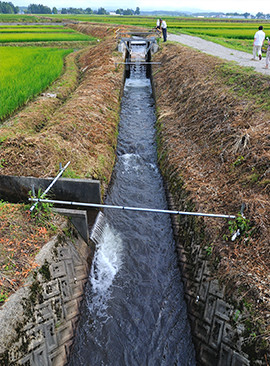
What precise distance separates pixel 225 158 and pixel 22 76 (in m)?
11.3

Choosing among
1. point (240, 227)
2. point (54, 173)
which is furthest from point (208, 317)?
point (54, 173)

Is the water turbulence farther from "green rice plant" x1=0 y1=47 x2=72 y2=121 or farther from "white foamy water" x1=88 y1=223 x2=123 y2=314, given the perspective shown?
"green rice plant" x1=0 y1=47 x2=72 y2=121

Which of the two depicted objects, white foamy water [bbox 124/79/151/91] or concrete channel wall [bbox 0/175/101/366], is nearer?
concrete channel wall [bbox 0/175/101/366]

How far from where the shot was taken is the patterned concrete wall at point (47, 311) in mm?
3531

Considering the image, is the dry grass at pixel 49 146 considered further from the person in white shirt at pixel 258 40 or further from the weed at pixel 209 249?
the person in white shirt at pixel 258 40

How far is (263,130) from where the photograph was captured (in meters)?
6.75

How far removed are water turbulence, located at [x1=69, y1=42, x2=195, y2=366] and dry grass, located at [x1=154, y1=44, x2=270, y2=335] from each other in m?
1.42

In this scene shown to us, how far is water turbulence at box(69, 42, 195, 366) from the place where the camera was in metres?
4.56

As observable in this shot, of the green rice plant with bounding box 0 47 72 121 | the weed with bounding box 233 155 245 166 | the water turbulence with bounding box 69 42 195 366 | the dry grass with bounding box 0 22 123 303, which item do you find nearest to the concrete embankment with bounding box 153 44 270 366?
the weed with bounding box 233 155 245 166

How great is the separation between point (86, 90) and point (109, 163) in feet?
19.8

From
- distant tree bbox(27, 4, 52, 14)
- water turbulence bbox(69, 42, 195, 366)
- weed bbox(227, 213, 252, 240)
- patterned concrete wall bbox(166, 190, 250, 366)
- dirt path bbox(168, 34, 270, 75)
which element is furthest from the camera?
distant tree bbox(27, 4, 52, 14)

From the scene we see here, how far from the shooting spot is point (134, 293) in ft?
18.0

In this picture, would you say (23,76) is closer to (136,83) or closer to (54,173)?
(54,173)

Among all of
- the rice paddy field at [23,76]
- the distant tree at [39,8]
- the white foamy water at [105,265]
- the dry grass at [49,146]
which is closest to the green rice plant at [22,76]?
the rice paddy field at [23,76]
